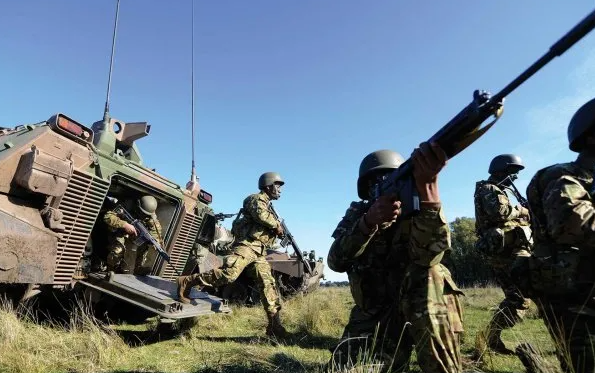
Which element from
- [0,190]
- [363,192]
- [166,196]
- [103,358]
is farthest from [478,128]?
[166,196]

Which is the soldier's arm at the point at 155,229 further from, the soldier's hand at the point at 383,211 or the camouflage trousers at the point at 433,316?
the camouflage trousers at the point at 433,316

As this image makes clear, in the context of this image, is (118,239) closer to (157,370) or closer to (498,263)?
(157,370)

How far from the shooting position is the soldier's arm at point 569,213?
2395mm

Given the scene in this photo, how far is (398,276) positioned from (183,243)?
4.41 meters

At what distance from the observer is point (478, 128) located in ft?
7.97

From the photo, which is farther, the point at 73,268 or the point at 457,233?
the point at 457,233

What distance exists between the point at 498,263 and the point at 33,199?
16.7ft

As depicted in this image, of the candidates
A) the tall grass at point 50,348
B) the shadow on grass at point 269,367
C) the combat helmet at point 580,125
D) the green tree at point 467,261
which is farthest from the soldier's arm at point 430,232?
the green tree at point 467,261

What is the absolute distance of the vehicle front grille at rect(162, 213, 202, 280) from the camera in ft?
21.8

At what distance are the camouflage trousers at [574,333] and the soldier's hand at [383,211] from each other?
1.07 meters

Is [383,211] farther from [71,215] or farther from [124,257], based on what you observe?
[124,257]

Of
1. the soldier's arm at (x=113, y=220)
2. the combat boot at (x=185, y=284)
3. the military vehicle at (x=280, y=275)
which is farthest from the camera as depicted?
the military vehicle at (x=280, y=275)

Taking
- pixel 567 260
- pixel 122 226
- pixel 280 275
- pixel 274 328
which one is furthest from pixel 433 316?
pixel 280 275

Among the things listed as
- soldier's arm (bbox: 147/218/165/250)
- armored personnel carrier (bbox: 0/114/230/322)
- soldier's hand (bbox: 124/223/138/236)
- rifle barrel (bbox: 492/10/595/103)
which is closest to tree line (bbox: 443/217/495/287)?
soldier's arm (bbox: 147/218/165/250)
